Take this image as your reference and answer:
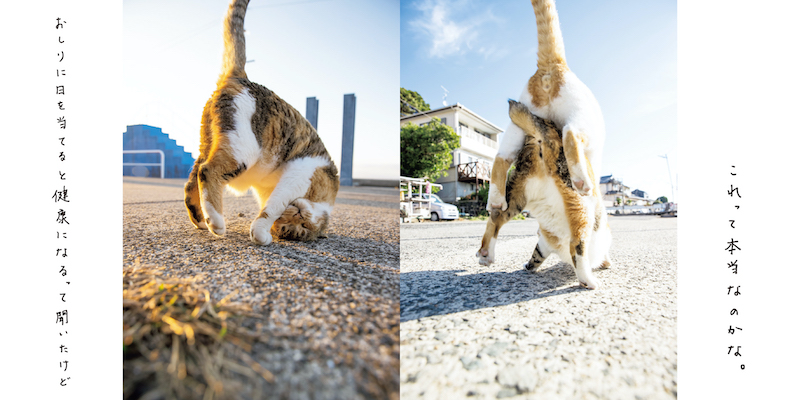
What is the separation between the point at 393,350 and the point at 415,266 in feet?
4.80

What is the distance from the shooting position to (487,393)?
76cm

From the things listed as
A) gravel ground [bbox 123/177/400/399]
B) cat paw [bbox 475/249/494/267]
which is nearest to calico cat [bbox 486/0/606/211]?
cat paw [bbox 475/249/494/267]

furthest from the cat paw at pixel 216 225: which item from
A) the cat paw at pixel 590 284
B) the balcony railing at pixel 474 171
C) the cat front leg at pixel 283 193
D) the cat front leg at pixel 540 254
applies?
the balcony railing at pixel 474 171

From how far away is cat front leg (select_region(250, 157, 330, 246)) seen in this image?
1.78 meters

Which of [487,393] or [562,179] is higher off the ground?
[562,179]

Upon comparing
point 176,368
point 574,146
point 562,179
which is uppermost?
point 574,146

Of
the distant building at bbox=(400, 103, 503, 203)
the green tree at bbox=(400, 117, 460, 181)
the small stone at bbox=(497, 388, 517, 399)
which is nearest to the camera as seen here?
the small stone at bbox=(497, 388, 517, 399)

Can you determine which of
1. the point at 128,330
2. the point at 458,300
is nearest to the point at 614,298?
the point at 458,300

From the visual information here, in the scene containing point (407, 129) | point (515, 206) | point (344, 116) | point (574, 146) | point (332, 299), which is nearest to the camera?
point (332, 299)

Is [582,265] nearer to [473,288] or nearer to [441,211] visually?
[473,288]

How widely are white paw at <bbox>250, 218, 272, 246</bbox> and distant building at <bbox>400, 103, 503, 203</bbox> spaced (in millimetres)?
11563

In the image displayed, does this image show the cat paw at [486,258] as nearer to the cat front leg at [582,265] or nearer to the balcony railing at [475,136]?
the cat front leg at [582,265]

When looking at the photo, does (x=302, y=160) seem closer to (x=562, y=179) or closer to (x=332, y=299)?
(x=332, y=299)

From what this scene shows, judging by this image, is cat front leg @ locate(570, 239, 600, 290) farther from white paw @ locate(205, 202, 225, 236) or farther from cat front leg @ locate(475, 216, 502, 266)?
white paw @ locate(205, 202, 225, 236)
